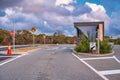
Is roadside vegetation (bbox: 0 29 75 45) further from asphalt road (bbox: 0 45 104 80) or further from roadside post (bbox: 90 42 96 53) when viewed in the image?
asphalt road (bbox: 0 45 104 80)

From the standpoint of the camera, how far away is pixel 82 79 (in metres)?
11.4

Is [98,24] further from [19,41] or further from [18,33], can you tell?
[18,33]

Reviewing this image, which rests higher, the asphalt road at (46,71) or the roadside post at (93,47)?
the roadside post at (93,47)

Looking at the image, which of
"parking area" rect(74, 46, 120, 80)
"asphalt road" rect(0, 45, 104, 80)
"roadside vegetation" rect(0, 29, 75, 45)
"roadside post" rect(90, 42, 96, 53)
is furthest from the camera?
"roadside vegetation" rect(0, 29, 75, 45)

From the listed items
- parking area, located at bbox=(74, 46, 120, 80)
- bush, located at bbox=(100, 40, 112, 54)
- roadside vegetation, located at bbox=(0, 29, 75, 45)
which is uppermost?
roadside vegetation, located at bbox=(0, 29, 75, 45)

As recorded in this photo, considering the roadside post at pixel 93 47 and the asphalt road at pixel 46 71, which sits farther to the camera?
the roadside post at pixel 93 47

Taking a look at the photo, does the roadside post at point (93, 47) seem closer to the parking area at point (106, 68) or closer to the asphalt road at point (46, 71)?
the parking area at point (106, 68)

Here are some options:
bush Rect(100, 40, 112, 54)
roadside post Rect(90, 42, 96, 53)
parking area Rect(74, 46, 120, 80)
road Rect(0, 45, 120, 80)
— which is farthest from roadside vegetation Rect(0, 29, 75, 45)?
road Rect(0, 45, 120, 80)

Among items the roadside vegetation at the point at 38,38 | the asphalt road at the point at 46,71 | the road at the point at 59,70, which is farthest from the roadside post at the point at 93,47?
the roadside vegetation at the point at 38,38

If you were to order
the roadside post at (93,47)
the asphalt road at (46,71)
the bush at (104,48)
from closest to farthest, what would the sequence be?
the asphalt road at (46,71)
the roadside post at (93,47)
the bush at (104,48)

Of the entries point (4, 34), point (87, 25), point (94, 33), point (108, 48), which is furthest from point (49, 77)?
point (4, 34)

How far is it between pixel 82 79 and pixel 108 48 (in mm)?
19340

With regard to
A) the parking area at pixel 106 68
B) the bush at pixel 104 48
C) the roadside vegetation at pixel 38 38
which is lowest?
the parking area at pixel 106 68

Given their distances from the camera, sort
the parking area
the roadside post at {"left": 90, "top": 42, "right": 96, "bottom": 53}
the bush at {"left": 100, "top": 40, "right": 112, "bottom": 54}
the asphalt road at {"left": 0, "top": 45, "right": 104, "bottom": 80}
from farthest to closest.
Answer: the bush at {"left": 100, "top": 40, "right": 112, "bottom": 54}, the roadside post at {"left": 90, "top": 42, "right": 96, "bottom": 53}, the parking area, the asphalt road at {"left": 0, "top": 45, "right": 104, "bottom": 80}
